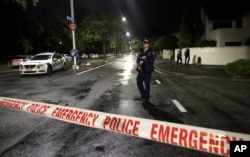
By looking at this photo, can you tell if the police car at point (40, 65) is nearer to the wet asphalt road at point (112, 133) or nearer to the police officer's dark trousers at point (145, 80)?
the wet asphalt road at point (112, 133)

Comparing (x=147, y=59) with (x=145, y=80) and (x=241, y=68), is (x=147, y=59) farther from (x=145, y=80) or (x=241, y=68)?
(x=241, y=68)

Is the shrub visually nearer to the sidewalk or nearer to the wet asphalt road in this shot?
the sidewalk

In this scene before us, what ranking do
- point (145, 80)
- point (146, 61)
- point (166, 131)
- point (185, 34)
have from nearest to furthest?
point (166, 131) < point (146, 61) < point (145, 80) < point (185, 34)

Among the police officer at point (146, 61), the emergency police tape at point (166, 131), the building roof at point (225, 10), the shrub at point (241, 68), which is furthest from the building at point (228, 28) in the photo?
the emergency police tape at point (166, 131)

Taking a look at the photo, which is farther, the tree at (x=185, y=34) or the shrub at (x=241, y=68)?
the tree at (x=185, y=34)

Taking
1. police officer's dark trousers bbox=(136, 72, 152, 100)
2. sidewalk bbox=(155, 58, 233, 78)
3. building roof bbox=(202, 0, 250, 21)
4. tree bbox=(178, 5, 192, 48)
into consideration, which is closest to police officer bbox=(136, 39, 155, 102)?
police officer's dark trousers bbox=(136, 72, 152, 100)

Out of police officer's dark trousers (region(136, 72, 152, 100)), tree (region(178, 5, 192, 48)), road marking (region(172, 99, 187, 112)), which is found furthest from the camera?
tree (region(178, 5, 192, 48))

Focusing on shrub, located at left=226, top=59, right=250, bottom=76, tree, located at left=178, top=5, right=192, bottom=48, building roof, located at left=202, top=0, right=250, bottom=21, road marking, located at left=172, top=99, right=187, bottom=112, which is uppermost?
building roof, located at left=202, top=0, right=250, bottom=21

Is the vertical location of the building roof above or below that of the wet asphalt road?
above

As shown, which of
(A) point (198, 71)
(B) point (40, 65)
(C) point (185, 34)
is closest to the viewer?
(B) point (40, 65)

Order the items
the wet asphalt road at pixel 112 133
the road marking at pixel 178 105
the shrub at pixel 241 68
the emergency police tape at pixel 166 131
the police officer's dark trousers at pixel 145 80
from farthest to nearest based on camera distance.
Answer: the shrub at pixel 241 68, the police officer's dark trousers at pixel 145 80, the road marking at pixel 178 105, the wet asphalt road at pixel 112 133, the emergency police tape at pixel 166 131

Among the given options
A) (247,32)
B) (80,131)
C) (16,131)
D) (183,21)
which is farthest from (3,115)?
(183,21)

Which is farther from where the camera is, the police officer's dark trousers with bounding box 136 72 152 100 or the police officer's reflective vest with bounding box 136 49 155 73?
the police officer's dark trousers with bounding box 136 72 152 100

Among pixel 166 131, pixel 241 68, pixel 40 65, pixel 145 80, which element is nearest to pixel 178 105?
pixel 145 80
